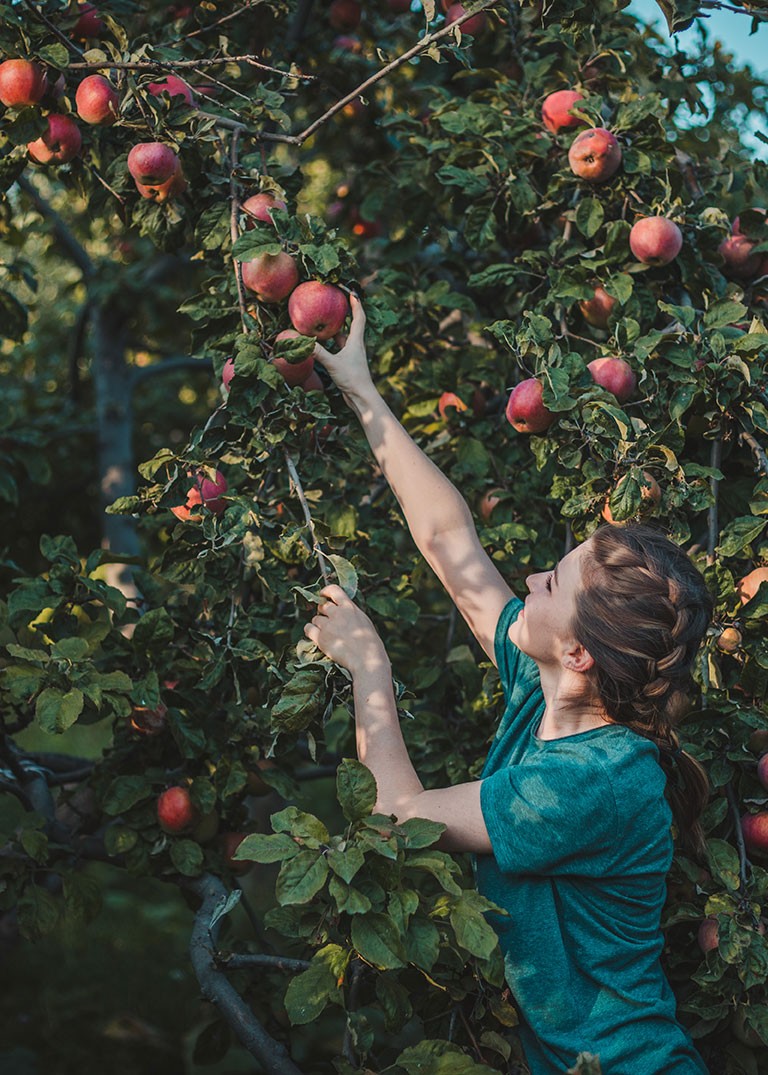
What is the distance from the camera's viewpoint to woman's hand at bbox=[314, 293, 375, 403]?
1.92m

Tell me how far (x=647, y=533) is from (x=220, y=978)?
1037mm

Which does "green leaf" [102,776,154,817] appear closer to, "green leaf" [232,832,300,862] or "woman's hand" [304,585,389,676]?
"woman's hand" [304,585,389,676]

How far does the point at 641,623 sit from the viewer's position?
1.59 metres

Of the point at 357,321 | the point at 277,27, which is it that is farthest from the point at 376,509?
the point at 277,27

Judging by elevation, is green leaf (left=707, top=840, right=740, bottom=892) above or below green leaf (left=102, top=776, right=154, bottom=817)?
above

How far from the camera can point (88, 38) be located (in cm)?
224

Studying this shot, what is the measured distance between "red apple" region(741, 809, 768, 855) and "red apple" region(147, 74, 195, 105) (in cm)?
168

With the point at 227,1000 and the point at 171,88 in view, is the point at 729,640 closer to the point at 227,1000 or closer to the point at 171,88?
the point at 227,1000

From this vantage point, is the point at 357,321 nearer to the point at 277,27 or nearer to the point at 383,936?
the point at 383,936

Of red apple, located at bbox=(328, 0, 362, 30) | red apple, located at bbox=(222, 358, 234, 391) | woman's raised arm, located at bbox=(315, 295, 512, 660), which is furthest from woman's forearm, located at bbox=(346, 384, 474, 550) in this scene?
red apple, located at bbox=(328, 0, 362, 30)

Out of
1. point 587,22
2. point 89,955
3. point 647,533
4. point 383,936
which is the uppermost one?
point 587,22

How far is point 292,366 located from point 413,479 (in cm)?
32

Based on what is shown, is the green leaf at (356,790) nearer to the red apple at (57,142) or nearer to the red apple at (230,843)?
the red apple at (230,843)

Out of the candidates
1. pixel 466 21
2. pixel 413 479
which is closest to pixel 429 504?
pixel 413 479
